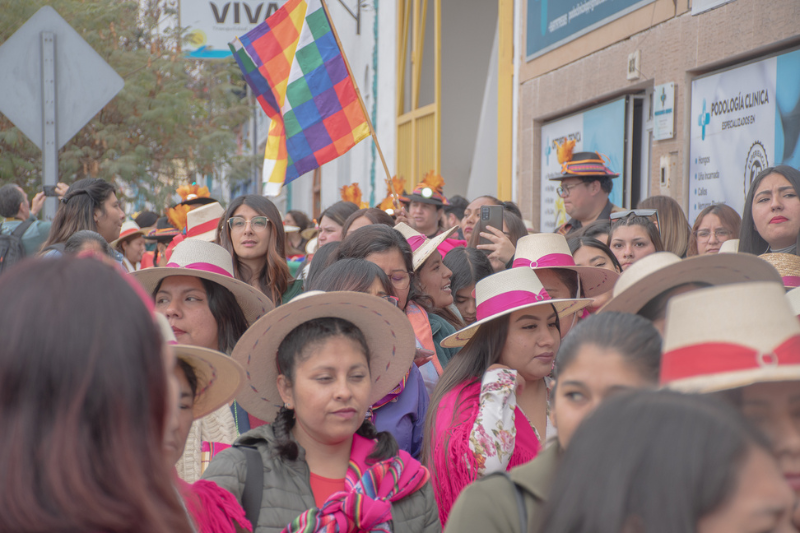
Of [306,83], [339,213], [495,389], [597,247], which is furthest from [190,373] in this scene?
[306,83]

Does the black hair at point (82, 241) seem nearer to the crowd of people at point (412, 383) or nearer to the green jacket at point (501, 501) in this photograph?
the crowd of people at point (412, 383)

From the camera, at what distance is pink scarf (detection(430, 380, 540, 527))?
109 inches

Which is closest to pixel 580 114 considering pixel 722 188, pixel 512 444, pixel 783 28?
pixel 722 188

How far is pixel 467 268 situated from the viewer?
15.8ft

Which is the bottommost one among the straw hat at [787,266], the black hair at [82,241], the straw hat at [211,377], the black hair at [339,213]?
the straw hat at [211,377]

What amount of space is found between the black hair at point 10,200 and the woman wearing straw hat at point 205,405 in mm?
5986

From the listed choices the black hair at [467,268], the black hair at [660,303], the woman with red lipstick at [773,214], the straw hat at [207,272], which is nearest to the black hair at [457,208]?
the black hair at [467,268]

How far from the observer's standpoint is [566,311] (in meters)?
3.51

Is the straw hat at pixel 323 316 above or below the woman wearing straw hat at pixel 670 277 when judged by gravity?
below

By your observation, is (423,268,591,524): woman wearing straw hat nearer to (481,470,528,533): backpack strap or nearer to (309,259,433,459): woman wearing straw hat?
(309,259,433,459): woman wearing straw hat

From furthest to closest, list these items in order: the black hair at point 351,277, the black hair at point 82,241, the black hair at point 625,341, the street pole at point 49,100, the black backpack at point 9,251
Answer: the black backpack at point 9,251 < the black hair at point 82,241 < the street pole at point 49,100 < the black hair at point 351,277 < the black hair at point 625,341

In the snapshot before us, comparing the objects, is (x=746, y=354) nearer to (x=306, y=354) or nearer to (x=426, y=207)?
(x=306, y=354)

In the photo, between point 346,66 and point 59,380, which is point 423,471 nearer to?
point 59,380

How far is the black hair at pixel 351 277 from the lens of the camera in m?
3.51
